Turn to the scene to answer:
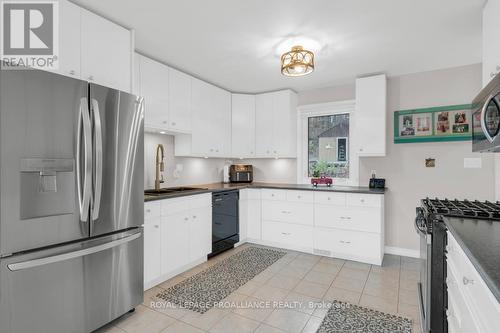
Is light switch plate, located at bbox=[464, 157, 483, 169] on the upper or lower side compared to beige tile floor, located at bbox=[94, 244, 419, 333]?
upper

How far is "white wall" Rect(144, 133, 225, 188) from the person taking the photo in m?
3.21

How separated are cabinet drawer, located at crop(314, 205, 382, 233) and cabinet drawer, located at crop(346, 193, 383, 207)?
50 millimetres

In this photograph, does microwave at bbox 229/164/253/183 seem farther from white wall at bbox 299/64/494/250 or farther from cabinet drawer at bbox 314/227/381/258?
white wall at bbox 299/64/494/250

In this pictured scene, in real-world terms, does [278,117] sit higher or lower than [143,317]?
higher

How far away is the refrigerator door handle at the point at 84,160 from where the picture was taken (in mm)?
1717

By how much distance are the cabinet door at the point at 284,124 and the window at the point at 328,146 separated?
0.34 meters

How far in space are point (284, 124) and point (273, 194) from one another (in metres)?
1.14

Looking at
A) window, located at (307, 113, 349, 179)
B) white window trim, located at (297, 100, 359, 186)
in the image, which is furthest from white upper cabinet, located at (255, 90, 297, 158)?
window, located at (307, 113, 349, 179)

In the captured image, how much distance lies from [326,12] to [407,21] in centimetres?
74

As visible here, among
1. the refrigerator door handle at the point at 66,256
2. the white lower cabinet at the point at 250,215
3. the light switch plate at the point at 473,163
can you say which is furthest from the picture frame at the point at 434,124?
the refrigerator door handle at the point at 66,256

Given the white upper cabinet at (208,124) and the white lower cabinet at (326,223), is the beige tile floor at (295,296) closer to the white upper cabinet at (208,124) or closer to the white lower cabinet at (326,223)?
the white lower cabinet at (326,223)

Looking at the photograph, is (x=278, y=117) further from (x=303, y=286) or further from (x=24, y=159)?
(x=24, y=159)

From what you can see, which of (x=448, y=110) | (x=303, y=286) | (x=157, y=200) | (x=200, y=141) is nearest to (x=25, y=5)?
(x=157, y=200)

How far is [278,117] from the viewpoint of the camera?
4.12m
